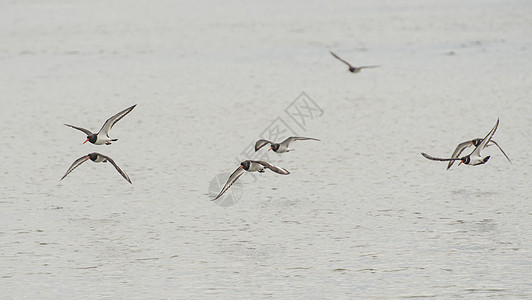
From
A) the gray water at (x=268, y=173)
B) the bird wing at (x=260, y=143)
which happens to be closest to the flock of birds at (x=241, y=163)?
the bird wing at (x=260, y=143)

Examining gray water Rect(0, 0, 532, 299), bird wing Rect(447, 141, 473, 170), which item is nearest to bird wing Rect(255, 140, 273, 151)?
gray water Rect(0, 0, 532, 299)

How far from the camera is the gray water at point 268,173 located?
1110 cm

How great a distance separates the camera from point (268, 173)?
1762cm

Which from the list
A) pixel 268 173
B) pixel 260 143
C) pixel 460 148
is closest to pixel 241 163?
pixel 260 143

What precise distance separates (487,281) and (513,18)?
1485 inches

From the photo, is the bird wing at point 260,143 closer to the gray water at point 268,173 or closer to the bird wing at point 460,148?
the gray water at point 268,173

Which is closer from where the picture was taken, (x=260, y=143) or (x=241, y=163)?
(x=241, y=163)

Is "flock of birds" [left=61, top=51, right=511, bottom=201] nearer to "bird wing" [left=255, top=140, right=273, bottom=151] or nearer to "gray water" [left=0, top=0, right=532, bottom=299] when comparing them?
"bird wing" [left=255, top=140, right=273, bottom=151]

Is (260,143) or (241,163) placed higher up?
(241,163)

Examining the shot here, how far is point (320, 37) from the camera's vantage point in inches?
1591

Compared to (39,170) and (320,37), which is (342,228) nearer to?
(39,170)

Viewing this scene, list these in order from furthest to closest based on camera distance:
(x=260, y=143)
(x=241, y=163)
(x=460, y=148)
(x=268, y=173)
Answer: (x=268, y=173) < (x=260, y=143) < (x=460, y=148) < (x=241, y=163)

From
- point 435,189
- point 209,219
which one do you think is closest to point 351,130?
point 435,189

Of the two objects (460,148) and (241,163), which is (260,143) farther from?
(460,148)
